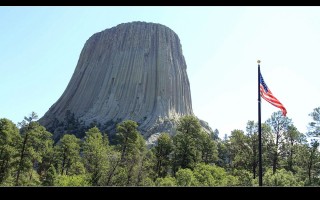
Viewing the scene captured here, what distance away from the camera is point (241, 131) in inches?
1734

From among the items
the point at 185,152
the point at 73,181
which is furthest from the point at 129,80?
the point at 73,181

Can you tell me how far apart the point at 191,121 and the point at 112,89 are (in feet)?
164

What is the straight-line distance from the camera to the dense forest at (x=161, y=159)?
102ft

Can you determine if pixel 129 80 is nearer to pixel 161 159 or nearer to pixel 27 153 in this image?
pixel 161 159

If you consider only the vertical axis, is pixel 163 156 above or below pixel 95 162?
above

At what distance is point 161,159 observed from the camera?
39250 millimetres

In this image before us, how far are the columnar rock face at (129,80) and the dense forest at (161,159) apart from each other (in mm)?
41009

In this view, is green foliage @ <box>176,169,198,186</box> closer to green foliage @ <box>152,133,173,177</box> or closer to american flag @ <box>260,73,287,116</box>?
green foliage @ <box>152,133,173,177</box>

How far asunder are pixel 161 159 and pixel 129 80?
5486 centimetres

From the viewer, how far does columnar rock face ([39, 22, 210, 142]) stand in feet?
288

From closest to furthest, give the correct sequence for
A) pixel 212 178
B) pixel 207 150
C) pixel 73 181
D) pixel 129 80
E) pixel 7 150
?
1. pixel 73 181
2. pixel 7 150
3. pixel 212 178
4. pixel 207 150
5. pixel 129 80

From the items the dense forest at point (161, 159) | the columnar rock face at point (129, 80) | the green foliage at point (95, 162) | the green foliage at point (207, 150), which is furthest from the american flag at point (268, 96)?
the columnar rock face at point (129, 80)

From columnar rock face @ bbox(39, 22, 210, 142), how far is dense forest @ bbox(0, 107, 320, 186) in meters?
41.0
